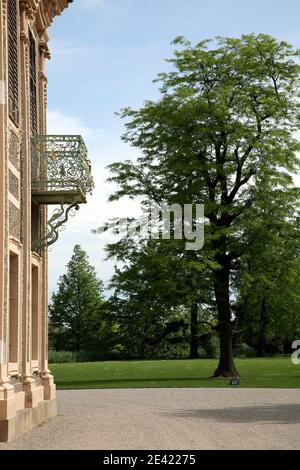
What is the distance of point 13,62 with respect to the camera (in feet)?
58.3

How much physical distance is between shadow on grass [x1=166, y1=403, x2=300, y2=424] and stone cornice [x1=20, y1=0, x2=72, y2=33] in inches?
370

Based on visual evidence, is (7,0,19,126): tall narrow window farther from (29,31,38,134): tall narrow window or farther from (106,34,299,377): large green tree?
(106,34,299,377): large green tree

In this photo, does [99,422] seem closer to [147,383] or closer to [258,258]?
[147,383]

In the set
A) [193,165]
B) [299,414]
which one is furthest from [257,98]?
[299,414]

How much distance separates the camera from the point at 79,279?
105500 millimetres

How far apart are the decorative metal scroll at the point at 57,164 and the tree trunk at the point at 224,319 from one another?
2257 cm

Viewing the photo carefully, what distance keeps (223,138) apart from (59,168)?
22.7 m

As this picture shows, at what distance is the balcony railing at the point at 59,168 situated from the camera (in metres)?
19.1

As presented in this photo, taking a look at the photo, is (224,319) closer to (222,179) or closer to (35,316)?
(222,179)

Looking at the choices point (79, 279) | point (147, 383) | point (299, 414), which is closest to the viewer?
point (299, 414)

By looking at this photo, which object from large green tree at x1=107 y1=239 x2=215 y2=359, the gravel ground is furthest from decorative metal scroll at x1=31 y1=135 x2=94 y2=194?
large green tree at x1=107 y1=239 x2=215 y2=359

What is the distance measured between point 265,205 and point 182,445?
27.2 metres

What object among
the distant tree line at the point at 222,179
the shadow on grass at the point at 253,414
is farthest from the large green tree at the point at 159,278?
the shadow on grass at the point at 253,414

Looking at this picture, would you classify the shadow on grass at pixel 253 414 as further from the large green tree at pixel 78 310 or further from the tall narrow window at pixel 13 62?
the large green tree at pixel 78 310
